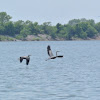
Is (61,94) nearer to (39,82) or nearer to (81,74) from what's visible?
(39,82)

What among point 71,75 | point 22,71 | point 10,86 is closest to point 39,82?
point 10,86

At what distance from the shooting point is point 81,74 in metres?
46.1

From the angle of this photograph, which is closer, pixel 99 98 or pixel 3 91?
pixel 99 98

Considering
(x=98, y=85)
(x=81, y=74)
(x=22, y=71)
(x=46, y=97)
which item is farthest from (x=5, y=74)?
(x=46, y=97)

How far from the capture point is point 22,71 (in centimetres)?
4931

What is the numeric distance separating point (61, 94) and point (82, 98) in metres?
2.00

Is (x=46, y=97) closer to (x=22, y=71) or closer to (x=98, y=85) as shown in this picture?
(x=98, y=85)

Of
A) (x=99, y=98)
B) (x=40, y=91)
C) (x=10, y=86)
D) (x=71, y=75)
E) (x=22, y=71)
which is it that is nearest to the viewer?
(x=99, y=98)

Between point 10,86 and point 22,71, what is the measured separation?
468 inches

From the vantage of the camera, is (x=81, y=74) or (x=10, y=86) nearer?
(x=10, y=86)

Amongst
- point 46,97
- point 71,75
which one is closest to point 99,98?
point 46,97

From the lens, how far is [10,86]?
37438mm

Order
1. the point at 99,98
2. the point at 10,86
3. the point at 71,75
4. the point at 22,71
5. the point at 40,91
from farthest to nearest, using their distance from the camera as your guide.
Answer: the point at 22,71 < the point at 71,75 < the point at 10,86 < the point at 40,91 < the point at 99,98

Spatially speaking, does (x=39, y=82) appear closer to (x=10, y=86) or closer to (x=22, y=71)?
(x=10, y=86)
